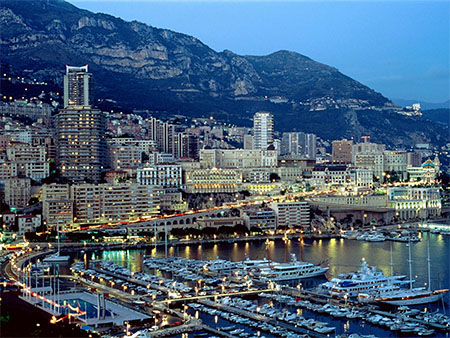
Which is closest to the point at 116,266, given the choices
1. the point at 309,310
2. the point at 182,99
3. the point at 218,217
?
the point at 309,310

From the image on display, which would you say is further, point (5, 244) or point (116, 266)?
point (5, 244)

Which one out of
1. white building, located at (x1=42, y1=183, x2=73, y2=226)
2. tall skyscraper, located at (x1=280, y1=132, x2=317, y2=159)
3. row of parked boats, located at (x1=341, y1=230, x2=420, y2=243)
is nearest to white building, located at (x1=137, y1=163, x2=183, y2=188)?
white building, located at (x1=42, y1=183, x2=73, y2=226)

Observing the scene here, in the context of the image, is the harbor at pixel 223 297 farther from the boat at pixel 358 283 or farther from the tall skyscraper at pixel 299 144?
the tall skyscraper at pixel 299 144

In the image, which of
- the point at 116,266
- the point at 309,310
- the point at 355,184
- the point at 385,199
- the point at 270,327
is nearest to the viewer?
the point at 270,327

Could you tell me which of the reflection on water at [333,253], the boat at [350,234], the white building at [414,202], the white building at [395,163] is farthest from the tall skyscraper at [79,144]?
the white building at [395,163]

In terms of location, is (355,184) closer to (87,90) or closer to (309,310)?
(87,90)

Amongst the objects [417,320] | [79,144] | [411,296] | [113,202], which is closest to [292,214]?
[113,202]

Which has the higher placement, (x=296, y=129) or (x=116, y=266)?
(x=296, y=129)
